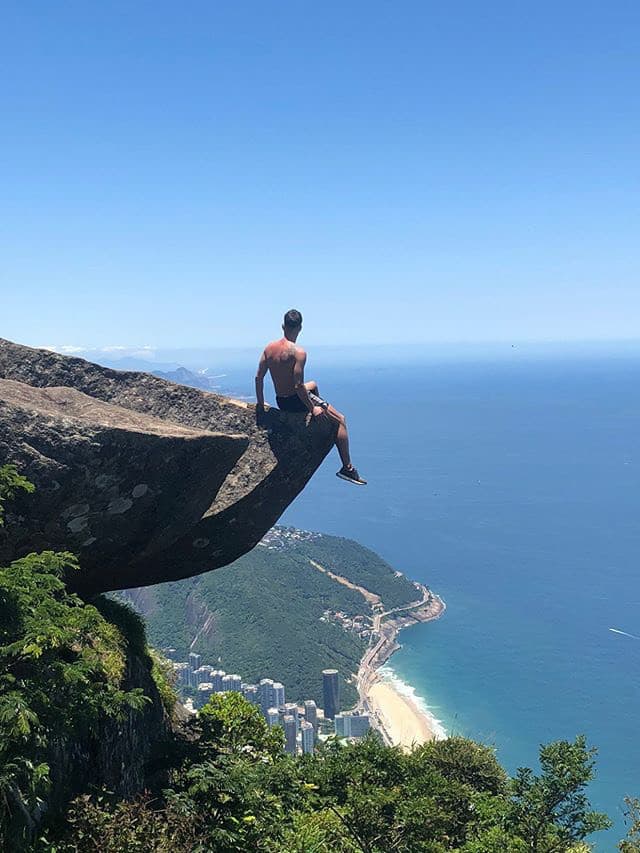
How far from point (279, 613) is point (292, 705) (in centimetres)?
2393

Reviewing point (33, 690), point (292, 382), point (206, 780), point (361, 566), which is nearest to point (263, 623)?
point (361, 566)

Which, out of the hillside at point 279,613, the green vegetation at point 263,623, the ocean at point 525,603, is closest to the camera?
the ocean at point 525,603

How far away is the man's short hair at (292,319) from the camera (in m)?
12.7

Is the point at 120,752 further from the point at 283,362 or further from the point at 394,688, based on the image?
the point at 394,688

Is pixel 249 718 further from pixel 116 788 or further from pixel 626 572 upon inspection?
pixel 626 572

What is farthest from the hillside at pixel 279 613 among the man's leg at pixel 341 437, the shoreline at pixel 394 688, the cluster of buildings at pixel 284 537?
the man's leg at pixel 341 437

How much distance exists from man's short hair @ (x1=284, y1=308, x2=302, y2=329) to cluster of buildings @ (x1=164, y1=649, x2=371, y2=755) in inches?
2398

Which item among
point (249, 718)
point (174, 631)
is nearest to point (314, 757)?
point (249, 718)

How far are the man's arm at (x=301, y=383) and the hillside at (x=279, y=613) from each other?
248 ft

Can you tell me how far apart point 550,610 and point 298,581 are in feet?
138

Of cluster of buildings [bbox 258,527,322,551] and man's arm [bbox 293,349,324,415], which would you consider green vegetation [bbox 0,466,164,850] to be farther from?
cluster of buildings [bbox 258,527,322,551]

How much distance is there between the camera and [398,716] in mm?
76812

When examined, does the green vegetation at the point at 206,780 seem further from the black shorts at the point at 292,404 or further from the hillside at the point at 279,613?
the hillside at the point at 279,613

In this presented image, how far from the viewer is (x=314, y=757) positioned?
1568cm
